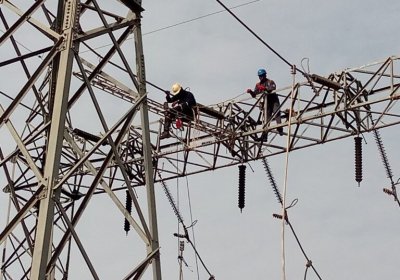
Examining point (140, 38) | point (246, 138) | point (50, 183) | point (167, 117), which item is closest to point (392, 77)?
point (246, 138)

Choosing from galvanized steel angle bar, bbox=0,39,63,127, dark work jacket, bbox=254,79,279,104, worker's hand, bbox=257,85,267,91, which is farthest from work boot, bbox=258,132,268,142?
galvanized steel angle bar, bbox=0,39,63,127

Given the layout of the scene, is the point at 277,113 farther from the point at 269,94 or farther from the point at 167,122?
the point at 167,122

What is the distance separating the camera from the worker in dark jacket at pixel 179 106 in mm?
18733

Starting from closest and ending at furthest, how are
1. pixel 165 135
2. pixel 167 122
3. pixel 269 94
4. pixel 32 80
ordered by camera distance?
pixel 32 80
pixel 269 94
pixel 167 122
pixel 165 135

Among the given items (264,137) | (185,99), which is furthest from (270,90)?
(185,99)

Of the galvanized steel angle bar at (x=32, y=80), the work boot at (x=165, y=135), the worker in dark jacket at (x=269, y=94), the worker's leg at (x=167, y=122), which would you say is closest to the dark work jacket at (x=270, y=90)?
the worker in dark jacket at (x=269, y=94)

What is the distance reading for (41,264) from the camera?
29.4 ft

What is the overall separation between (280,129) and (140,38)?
7407 millimetres

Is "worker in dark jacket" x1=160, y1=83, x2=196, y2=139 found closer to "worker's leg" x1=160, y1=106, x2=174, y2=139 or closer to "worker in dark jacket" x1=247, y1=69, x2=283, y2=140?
"worker's leg" x1=160, y1=106, x2=174, y2=139

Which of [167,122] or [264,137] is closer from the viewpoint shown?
[264,137]

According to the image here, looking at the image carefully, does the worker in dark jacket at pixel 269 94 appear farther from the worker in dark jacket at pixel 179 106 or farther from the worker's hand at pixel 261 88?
the worker in dark jacket at pixel 179 106

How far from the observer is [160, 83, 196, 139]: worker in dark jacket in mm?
18733

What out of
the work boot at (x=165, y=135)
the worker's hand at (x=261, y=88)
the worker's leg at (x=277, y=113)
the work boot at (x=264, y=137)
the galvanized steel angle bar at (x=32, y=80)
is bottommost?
the galvanized steel angle bar at (x=32, y=80)

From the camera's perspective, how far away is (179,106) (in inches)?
746
